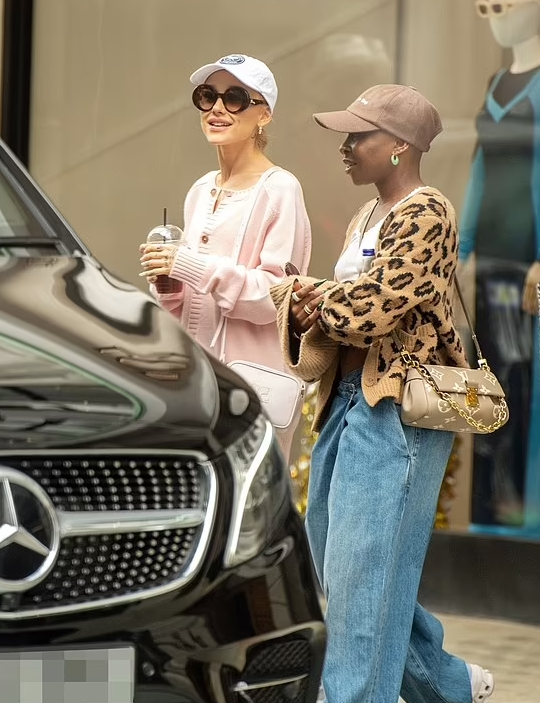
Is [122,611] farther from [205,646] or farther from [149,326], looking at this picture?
[149,326]

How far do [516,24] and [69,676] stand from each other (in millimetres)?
4818

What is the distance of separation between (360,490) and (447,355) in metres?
0.47

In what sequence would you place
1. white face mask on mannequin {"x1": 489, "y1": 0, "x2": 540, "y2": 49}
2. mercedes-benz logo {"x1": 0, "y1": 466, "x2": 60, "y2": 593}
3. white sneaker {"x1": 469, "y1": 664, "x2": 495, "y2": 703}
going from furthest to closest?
white face mask on mannequin {"x1": 489, "y1": 0, "x2": 540, "y2": 49}
white sneaker {"x1": 469, "y1": 664, "x2": 495, "y2": 703}
mercedes-benz logo {"x1": 0, "y1": 466, "x2": 60, "y2": 593}

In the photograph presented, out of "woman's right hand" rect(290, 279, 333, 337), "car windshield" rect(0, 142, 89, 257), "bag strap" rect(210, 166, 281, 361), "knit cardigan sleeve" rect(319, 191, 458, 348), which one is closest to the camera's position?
"car windshield" rect(0, 142, 89, 257)

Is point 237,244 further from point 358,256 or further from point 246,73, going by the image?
point 358,256

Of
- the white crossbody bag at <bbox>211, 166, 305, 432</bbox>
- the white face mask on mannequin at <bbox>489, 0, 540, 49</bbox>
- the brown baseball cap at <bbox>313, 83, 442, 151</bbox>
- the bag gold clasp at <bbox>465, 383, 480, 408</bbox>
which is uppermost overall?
the white face mask on mannequin at <bbox>489, 0, 540, 49</bbox>

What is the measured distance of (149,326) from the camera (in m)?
3.15

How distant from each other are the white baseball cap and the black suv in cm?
179

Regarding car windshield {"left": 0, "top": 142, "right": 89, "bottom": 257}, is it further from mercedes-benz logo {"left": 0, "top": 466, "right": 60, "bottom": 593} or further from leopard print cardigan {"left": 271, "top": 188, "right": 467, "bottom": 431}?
mercedes-benz logo {"left": 0, "top": 466, "right": 60, "bottom": 593}

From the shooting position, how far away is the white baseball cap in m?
4.66

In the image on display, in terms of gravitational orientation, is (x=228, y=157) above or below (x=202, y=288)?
above

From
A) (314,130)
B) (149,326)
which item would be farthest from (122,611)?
(314,130)

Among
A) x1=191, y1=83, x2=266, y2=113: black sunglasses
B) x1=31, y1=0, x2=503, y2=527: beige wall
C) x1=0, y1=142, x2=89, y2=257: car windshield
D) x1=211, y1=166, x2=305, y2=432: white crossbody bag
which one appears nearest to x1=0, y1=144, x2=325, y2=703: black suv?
x1=0, y1=142, x2=89, y2=257: car windshield

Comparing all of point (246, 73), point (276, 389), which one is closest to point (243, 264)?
point (276, 389)
